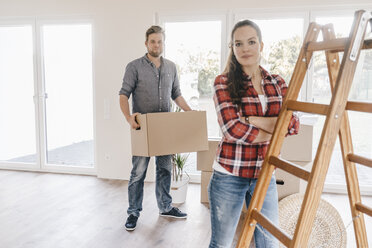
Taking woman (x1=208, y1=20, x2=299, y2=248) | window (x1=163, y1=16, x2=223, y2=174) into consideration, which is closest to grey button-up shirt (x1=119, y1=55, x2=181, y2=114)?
window (x1=163, y1=16, x2=223, y2=174)

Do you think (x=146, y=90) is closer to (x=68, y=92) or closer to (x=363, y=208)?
(x=363, y=208)

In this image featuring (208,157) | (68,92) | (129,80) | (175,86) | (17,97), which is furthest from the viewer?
(17,97)

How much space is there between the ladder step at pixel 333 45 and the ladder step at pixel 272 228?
0.64 metres

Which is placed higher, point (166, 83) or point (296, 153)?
point (166, 83)

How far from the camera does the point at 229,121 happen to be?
1370 millimetres

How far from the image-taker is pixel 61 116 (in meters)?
4.54

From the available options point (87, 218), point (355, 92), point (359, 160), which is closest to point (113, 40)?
point (87, 218)

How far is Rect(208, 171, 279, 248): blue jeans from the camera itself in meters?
1.41

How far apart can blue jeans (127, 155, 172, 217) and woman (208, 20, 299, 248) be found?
135cm

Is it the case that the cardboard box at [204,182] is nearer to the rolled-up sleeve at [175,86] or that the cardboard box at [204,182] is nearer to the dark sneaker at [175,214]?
the dark sneaker at [175,214]

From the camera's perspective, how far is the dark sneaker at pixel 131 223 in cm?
273

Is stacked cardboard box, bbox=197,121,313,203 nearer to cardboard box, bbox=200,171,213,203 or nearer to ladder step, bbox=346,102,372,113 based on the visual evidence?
cardboard box, bbox=200,171,213,203

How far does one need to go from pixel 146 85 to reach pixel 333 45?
179cm

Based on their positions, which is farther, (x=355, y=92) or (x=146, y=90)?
(x=355, y=92)
